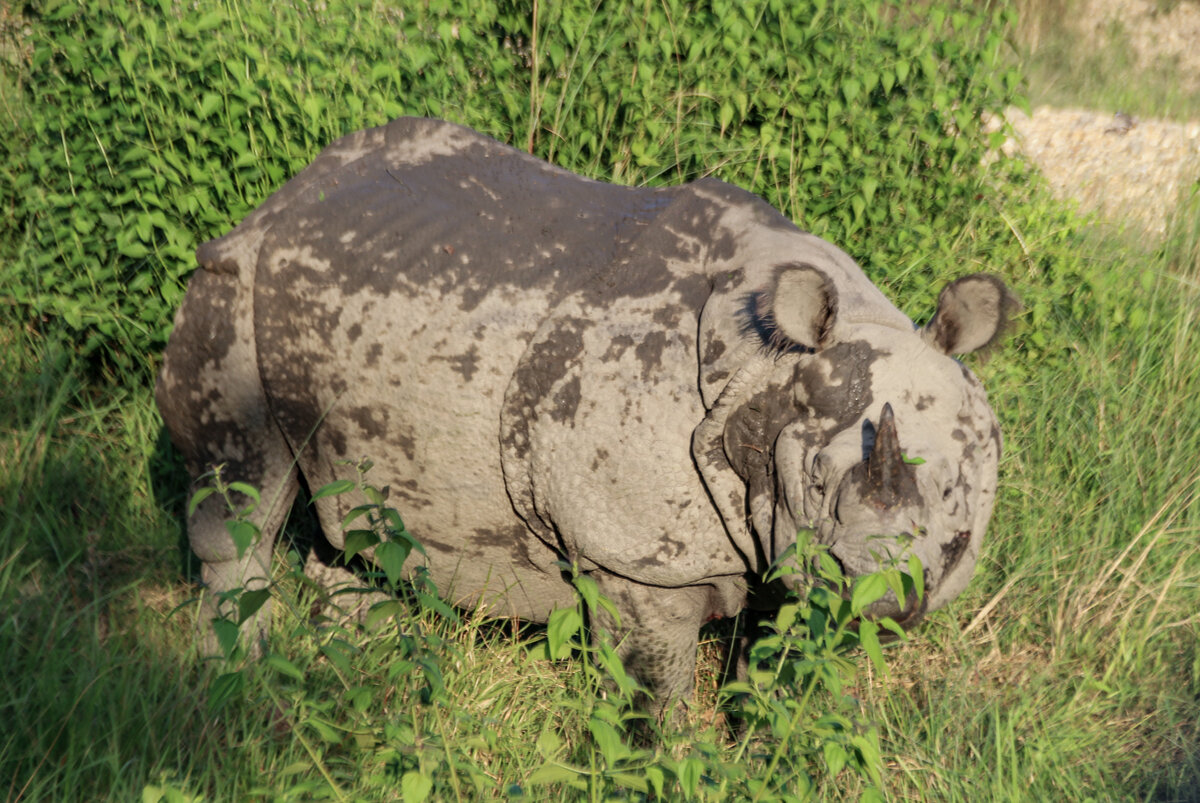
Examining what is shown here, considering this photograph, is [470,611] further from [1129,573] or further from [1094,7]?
[1094,7]

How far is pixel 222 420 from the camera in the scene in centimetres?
311

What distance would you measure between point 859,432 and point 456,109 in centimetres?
250

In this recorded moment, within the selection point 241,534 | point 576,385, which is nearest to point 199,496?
point 241,534

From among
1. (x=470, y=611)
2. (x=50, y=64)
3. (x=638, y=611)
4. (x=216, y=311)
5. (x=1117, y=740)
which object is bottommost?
(x=1117, y=740)

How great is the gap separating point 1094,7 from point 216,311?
31.9ft

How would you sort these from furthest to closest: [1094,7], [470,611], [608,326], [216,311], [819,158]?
1. [1094,7]
2. [819,158]
3. [470,611]
4. [216,311]
5. [608,326]

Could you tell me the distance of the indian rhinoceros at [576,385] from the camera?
262 centimetres

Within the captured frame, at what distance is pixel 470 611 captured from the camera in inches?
134

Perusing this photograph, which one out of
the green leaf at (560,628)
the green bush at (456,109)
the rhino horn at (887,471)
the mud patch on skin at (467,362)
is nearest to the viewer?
the green leaf at (560,628)

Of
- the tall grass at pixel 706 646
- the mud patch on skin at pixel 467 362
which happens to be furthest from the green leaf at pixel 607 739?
the mud patch on skin at pixel 467 362

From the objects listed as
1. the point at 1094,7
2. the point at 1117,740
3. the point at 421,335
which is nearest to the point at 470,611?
the point at 421,335

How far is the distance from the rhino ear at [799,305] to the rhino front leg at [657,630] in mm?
790

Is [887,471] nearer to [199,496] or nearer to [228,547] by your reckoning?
[199,496]

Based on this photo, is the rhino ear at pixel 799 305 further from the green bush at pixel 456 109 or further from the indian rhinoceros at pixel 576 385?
the green bush at pixel 456 109
